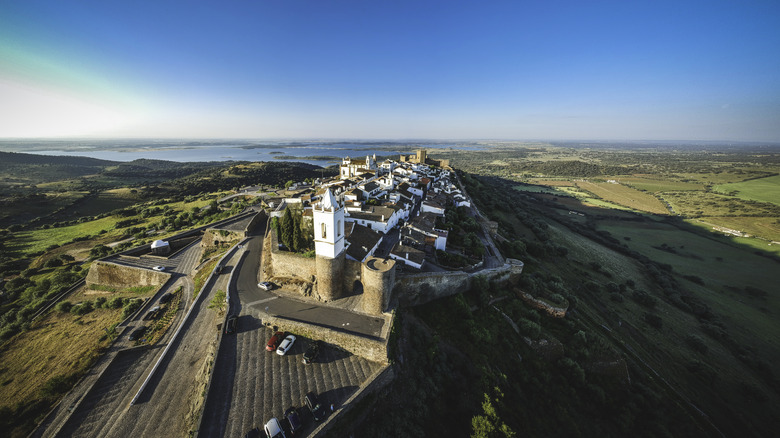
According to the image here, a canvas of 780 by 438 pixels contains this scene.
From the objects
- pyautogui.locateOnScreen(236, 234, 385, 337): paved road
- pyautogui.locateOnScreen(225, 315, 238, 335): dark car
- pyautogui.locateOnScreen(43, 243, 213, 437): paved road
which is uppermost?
pyautogui.locateOnScreen(236, 234, 385, 337): paved road

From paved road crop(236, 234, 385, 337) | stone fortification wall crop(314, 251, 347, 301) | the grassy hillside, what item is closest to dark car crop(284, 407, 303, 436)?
the grassy hillside

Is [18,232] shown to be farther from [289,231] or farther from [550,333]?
[550,333]

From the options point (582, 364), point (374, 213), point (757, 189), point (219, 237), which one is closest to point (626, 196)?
point (757, 189)

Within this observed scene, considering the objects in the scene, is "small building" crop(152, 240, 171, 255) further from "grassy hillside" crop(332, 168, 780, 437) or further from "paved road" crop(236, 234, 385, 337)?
"grassy hillside" crop(332, 168, 780, 437)

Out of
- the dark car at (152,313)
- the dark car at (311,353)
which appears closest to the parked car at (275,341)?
the dark car at (311,353)

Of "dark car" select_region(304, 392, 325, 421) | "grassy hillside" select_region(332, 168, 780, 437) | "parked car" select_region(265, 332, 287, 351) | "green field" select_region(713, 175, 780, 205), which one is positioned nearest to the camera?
"dark car" select_region(304, 392, 325, 421)

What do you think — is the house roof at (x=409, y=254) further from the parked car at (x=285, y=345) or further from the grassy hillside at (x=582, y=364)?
the parked car at (x=285, y=345)

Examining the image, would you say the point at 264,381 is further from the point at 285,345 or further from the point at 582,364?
the point at 582,364
